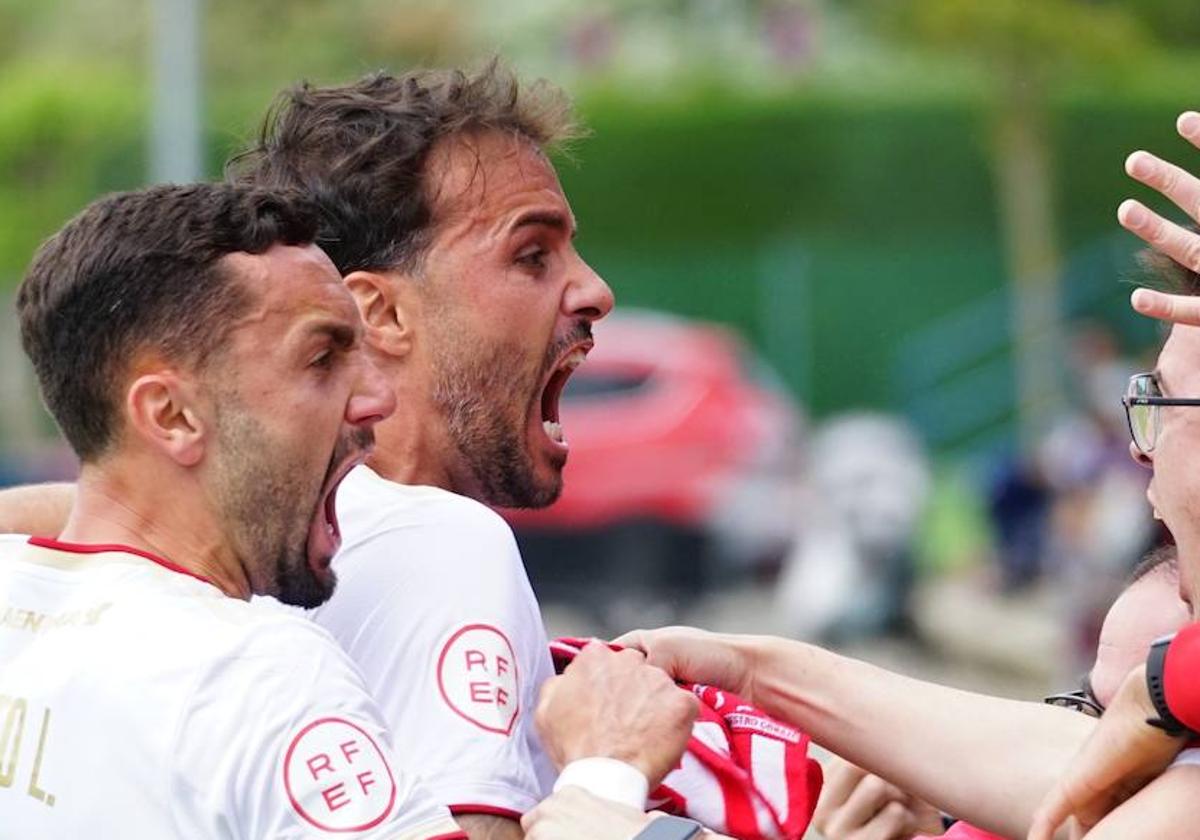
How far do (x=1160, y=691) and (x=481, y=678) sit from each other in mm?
907

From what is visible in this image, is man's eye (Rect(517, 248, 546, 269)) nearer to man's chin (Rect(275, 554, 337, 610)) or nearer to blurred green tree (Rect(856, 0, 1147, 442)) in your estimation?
man's chin (Rect(275, 554, 337, 610))

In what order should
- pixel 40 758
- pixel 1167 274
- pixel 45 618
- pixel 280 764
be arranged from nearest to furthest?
1. pixel 280 764
2. pixel 40 758
3. pixel 45 618
4. pixel 1167 274

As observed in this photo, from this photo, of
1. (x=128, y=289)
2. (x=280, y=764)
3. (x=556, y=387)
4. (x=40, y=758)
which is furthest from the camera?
(x=556, y=387)

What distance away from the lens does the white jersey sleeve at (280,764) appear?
108 inches

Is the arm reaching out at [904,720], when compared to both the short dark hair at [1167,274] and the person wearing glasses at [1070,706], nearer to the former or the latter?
the person wearing glasses at [1070,706]

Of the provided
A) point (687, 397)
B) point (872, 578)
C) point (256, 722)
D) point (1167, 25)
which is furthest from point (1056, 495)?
point (256, 722)

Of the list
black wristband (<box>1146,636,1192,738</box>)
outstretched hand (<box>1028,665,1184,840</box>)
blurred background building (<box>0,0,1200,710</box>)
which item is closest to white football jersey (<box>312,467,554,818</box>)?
outstretched hand (<box>1028,665,1184,840</box>)

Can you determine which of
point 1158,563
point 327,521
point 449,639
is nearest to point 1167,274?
point 1158,563

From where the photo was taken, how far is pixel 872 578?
665 inches

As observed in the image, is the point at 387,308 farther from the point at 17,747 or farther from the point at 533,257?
the point at 17,747

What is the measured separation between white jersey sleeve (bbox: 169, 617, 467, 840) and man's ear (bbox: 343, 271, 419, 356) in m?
0.96

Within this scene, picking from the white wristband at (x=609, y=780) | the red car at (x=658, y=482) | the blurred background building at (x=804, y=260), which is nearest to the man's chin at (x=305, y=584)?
the white wristband at (x=609, y=780)

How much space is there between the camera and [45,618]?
2.98m

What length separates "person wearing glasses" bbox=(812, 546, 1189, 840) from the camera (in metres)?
3.63
